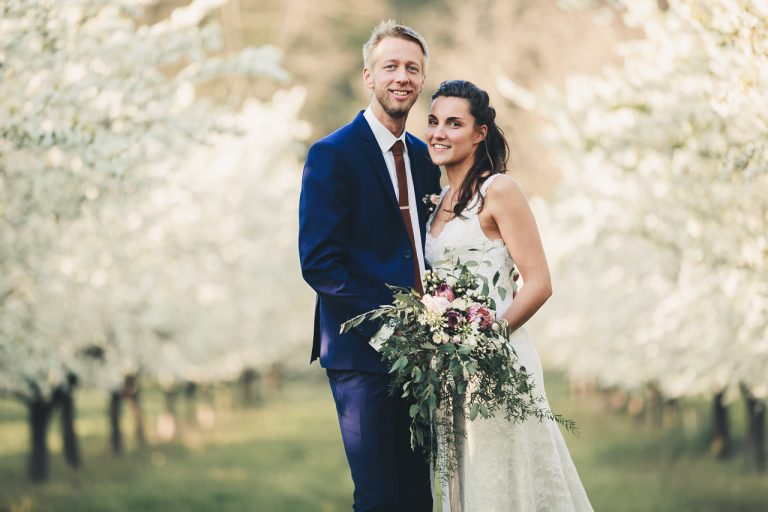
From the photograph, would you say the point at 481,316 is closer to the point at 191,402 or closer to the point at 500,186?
the point at 500,186

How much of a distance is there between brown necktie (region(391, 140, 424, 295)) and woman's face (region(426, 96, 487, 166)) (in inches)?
5.8

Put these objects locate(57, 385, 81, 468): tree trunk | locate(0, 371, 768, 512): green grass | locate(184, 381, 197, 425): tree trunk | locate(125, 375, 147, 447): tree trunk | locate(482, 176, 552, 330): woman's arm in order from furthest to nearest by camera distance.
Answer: locate(184, 381, 197, 425): tree trunk
locate(125, 375, 147, 447): tree trunk
locate(57, 385, 81, 468): tree trunk
locate(0, 371, 768, 512): green grass
locate(482, 176, 552, 330): woman's arm

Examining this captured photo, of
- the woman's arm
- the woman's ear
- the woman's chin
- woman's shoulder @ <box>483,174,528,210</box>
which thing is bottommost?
the woman's arm

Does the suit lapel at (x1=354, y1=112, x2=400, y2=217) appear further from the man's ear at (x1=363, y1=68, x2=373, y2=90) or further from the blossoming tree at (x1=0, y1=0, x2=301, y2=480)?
the blossoming tree at (x1=0, y1=0, x2=301, y2=480)

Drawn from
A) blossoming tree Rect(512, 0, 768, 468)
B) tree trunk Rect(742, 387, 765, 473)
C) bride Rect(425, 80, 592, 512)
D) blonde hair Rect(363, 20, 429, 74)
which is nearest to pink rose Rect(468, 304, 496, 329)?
bride Rect(425, 80, 592, 512)

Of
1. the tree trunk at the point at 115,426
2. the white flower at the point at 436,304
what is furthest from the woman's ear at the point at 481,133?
the tree trunk at the point at 115,426

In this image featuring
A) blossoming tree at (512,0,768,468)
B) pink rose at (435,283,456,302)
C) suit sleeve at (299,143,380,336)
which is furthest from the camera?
blossoming tree at (512,0,768,468)

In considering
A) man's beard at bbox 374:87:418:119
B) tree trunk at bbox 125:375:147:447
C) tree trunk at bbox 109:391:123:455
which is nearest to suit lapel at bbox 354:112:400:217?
man's beard at bbox 374:87:418:119

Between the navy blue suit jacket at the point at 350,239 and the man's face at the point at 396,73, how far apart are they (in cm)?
17

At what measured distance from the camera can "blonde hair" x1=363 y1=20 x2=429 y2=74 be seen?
4.57 metres

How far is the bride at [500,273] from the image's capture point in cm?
452

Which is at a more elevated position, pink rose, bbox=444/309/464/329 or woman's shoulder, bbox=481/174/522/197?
woman's shoulder, bbox=481/174/522/197

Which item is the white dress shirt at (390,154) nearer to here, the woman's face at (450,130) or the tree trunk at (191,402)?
the woman's face at (450,130)

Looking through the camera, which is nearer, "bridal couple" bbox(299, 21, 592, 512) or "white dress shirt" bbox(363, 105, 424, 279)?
"bridal couple" bbox(299, 21, 592, 512)
